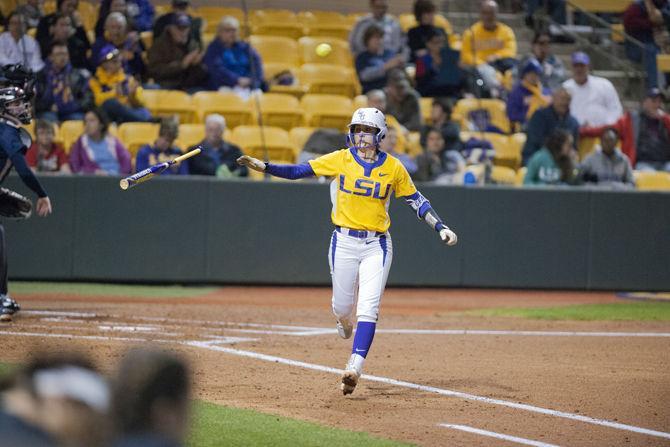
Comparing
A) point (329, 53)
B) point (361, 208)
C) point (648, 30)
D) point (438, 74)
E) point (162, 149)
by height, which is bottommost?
point (162, 149)

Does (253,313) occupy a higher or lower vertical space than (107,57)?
lower

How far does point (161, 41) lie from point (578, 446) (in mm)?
10788

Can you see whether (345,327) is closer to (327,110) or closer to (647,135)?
(327,110)

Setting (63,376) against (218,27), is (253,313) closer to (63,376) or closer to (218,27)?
(218,27)

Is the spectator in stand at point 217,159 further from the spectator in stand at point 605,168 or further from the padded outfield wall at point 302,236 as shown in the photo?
the spectator in stand at point 605,168

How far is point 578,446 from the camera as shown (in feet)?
22.2

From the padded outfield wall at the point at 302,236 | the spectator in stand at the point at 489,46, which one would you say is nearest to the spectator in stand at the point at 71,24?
the padded outfield wall at the point at 302,236

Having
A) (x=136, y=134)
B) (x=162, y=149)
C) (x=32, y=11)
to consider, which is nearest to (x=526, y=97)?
(x=162, y=149)

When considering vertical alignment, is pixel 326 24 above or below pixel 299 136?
above

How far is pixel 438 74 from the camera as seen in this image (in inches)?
663

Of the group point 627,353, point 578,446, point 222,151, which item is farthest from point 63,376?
point 222,151

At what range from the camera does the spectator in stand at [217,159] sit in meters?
15.1

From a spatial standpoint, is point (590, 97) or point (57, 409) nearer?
point (57, 409)

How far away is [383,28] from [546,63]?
2.65 m
